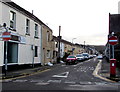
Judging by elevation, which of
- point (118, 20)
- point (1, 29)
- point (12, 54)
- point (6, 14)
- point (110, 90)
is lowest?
point (110, 90)

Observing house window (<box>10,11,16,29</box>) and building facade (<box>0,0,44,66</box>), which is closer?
building facade (<box>0,0,44,66</box>)

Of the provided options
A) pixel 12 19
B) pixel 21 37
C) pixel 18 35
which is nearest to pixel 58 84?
Answer: pixel 18 35

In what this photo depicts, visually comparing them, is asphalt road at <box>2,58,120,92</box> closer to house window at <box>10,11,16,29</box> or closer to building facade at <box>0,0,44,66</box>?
building facade at <box>0,0,44,66</box>

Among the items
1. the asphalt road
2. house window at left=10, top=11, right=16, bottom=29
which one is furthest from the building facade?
the asphalt road

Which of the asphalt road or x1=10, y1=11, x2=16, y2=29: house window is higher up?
x1=10, y1=11, x2=16, y2=29: house window

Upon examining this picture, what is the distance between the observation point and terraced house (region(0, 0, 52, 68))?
685 inches

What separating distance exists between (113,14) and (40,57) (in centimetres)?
2254

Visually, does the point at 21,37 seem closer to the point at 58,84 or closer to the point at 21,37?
the point at 21,37

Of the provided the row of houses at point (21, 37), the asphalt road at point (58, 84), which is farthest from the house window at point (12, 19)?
the asphalt road at point (58, 84)

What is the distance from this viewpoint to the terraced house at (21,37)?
1739 cm

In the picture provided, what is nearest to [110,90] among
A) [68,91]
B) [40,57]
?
[68,91]

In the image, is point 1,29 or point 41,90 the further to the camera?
point 1,29

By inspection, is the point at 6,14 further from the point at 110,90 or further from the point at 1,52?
the point at 110,90

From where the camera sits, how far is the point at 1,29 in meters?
16.3
